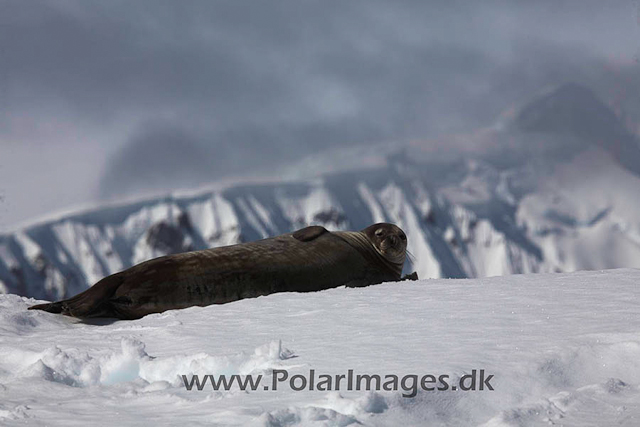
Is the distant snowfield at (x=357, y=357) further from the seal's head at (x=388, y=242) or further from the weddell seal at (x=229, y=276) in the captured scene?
the seal's head at (x=388, y=242)

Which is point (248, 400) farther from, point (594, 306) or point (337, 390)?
point (594, 306)

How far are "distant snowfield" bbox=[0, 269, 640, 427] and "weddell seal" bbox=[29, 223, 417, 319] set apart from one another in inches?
30.8

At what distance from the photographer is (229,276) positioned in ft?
24.4

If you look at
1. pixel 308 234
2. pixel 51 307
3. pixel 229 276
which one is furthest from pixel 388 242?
pixel 51 307

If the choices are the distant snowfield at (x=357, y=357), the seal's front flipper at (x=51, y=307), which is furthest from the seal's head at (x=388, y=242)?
the seal's front flipper at (x=51, y=307)

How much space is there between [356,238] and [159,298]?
2.89m

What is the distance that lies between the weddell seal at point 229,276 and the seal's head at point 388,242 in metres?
0.43

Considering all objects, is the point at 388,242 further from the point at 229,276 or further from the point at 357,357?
the point at 357,357

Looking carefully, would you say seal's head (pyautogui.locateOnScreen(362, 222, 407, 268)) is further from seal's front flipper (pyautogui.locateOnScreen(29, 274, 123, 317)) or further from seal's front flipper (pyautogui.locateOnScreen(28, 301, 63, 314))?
seal's front flipper (pyautogui.locateOnScreen(28, 301, 63, 314))

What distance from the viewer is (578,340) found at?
4133mm

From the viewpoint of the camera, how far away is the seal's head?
9398mm

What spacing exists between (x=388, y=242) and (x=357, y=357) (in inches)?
213

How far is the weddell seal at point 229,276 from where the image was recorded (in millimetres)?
6973

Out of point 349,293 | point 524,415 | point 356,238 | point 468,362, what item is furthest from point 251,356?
point 356,238
